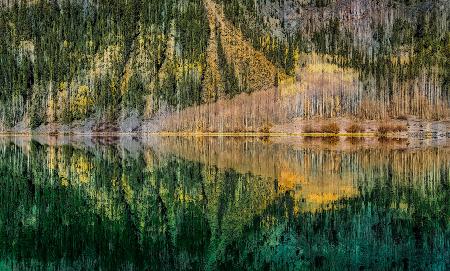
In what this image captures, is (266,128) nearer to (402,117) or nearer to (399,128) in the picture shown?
(399,128)

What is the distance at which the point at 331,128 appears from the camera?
463 feet

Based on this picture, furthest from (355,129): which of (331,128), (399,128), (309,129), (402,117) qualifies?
(402,117)

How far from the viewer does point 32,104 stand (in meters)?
168

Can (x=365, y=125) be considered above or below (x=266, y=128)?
above

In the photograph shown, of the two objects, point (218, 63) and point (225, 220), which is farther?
point (218, 63)

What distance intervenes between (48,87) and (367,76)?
82.4 meters

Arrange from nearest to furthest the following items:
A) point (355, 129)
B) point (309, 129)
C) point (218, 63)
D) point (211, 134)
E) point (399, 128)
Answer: point (355, 129) → point (399, 128) → point (309, 129) → point (211, 134) → point (218, 63)

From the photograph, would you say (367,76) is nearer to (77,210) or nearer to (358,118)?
(358,118)

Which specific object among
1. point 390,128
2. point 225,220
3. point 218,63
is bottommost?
point 225,220

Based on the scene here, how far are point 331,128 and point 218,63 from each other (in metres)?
34.5

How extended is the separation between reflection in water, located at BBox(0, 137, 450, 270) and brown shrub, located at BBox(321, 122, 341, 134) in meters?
103

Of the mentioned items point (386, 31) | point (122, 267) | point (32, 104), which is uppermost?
point (386, 31)

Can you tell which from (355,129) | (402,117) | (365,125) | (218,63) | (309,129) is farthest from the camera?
(218,63)

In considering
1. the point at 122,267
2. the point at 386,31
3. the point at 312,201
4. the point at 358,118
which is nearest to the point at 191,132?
the point at 358,118
